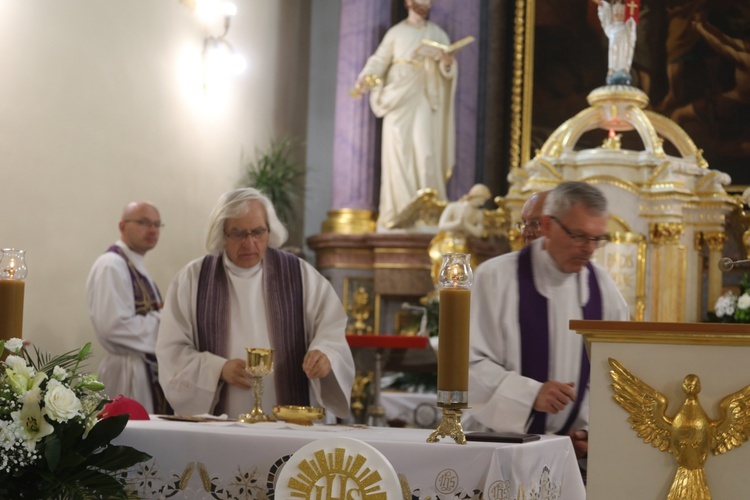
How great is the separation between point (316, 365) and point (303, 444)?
3.93 feet

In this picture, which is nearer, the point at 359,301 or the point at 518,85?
the point at 359,301

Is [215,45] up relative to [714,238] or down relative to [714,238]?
up

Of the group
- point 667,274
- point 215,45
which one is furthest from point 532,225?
point 215,45

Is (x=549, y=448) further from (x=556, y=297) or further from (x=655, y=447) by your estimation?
(x=556, y=297)

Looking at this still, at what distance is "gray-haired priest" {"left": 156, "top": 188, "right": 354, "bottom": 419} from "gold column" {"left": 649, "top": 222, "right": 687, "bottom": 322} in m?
4.62

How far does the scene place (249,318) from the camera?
4.65m

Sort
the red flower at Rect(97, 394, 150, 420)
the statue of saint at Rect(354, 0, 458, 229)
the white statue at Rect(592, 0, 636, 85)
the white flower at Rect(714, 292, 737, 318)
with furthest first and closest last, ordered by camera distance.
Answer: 1. the statue of saint at Rect(354, 0, 458, 229)
2. the white statue at Rect(592, 0, 636, 85)
3. the white flower at Rect(714, 292, 737, 318)
4. the red flower at Rect(97, 394, 150, 420)

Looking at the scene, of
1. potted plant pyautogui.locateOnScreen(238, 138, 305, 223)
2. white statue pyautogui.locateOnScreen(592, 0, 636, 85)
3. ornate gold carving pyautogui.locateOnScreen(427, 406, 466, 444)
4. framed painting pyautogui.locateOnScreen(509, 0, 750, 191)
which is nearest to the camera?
ornate gold carving pyautogui.locateOnScreen(427, 406, 466, 444)

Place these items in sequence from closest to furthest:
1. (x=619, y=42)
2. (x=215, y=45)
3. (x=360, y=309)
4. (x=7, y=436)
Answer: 1. (x=7, y=436)
2. (x=619, y=42)
3. (x=215, y=45)
4. (x=360, y=309)

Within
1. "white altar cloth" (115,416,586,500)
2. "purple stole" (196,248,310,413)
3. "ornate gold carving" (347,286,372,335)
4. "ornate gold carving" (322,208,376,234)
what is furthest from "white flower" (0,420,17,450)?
"ornate gold carving" (322,208,376,234)

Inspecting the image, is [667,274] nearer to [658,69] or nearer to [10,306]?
[658,69]

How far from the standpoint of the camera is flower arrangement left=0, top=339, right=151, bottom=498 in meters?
2.91

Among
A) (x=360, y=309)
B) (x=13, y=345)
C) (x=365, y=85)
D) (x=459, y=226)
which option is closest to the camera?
(x=13, y=345)

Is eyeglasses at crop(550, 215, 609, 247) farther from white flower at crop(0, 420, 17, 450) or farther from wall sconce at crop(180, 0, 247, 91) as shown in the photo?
wall sconce at crop(180, 0, 247, 91)
